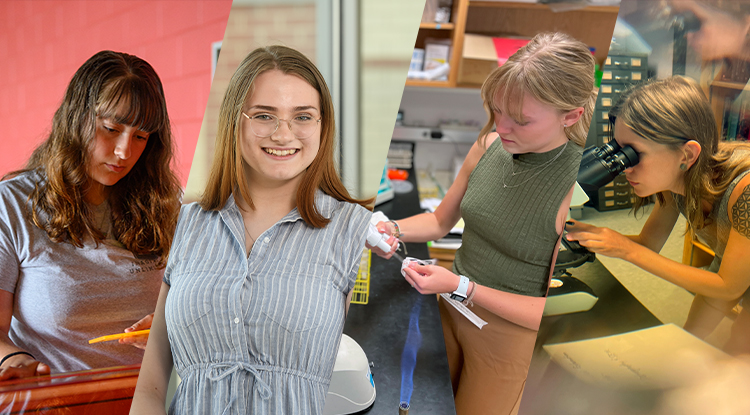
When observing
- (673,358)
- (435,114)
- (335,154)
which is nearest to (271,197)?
(335,154)

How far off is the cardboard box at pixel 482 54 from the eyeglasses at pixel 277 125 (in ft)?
2.16

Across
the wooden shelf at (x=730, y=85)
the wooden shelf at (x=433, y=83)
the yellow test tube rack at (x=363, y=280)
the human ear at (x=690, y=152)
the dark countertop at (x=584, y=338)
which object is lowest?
the yellow test tube rack at (x=363, y=280)

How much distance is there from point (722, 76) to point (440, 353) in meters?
0.52

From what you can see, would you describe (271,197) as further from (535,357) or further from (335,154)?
(535,357)

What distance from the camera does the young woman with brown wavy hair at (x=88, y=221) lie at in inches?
15.2

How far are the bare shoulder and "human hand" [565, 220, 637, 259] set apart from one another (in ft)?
0.27

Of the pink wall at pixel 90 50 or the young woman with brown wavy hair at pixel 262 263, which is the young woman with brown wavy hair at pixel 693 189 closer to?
the young woman with brown wavy hair at pixel 262 263

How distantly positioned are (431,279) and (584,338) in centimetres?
21

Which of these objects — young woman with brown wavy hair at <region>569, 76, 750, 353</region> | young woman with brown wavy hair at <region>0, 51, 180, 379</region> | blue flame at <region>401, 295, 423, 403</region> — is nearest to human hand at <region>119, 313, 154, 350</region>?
young woman with brown wavy hair at <region>0, 51, 180, 379</region>

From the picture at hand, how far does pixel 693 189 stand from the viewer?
38 cm

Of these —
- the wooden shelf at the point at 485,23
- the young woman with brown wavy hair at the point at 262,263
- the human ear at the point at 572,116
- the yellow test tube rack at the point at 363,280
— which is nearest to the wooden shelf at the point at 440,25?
the wooden shelf at the point at 485,23

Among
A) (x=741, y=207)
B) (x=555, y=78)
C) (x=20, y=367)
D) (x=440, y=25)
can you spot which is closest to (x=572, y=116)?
(x=555, y=78)

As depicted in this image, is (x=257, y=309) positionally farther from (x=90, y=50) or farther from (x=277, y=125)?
(x=90, y=50)

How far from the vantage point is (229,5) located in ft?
1.43
